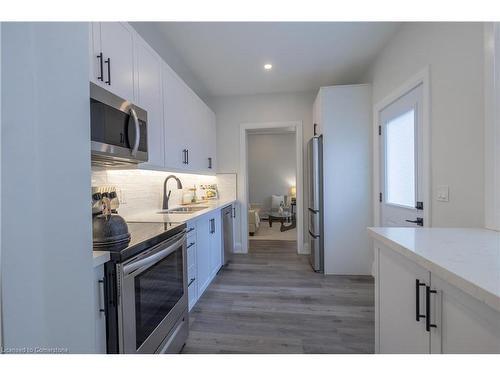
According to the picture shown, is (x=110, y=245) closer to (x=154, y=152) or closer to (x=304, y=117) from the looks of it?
(x=154, y=152)

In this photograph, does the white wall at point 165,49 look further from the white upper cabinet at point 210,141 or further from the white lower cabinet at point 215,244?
the white lower cabinet at point 215,244

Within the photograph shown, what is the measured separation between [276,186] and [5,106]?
23.2 feet

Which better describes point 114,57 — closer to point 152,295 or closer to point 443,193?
point 152,295

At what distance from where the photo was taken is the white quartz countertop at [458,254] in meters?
0.65

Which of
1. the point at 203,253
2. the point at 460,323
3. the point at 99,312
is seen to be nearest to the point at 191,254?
the point at 203,253

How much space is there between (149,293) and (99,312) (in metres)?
0.30

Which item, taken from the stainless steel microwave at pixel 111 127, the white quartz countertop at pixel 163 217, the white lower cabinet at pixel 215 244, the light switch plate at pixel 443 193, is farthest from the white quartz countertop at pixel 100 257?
the light switch plate at pixel 443 193

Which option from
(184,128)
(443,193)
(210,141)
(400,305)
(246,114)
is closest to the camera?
(400,305)

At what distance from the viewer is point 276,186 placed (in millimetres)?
7660

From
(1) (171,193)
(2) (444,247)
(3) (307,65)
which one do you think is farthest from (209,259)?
(3) (307,65)

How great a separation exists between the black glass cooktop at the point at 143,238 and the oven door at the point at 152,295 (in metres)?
0.03

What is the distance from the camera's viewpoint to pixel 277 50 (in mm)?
2660

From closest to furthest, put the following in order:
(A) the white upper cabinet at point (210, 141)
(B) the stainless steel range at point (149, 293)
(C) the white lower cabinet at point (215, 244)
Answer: (B) the stainless steel range at point (149, 293), (C) the white lower cabinet at point (215, 244), (A) the white upper cabinet at point (210, 141)

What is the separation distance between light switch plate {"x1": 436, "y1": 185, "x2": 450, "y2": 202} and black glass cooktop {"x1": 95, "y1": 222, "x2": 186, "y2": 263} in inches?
75.1
